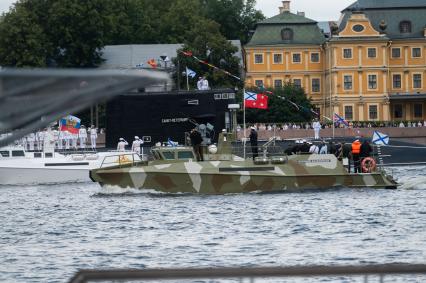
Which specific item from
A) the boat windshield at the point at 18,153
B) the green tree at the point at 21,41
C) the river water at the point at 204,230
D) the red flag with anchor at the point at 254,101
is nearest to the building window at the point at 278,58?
the green tree at the point at 21,41

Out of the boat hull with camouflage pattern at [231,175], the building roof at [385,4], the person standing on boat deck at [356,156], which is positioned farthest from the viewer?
the building roof at [385,4]

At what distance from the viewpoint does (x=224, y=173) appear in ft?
151

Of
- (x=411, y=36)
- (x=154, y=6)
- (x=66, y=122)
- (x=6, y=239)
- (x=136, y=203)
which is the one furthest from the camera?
(x=154, y=6)

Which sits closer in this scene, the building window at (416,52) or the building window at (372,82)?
the building window at (372,82)

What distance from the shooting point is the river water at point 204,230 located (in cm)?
2641

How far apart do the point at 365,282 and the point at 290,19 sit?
4935 inches

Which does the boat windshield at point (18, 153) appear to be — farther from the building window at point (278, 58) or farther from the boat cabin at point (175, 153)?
the building window at point (278, 58)

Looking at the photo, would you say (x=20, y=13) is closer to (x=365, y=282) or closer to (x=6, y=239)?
(x=6, y=239)

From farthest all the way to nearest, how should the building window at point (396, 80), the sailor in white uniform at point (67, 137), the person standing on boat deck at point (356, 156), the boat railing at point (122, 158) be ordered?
the building window at point (396, 80)
the sailor in white uniform at point (67, 137)
the boat railing at point (122, 158)
the person standing on boat deck at point (356, 156)

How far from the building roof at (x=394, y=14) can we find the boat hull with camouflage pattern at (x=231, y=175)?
82.8 meters

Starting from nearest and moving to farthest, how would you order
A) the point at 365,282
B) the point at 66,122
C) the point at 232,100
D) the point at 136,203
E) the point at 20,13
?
the point at 365,282, the point at 136,203, the point at 232,100, the point at 66,122, the point at 20,13

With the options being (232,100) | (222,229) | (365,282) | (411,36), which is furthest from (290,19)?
(365,282)

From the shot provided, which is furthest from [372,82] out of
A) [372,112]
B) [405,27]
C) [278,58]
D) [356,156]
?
[356,156]

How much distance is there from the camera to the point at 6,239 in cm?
3231
